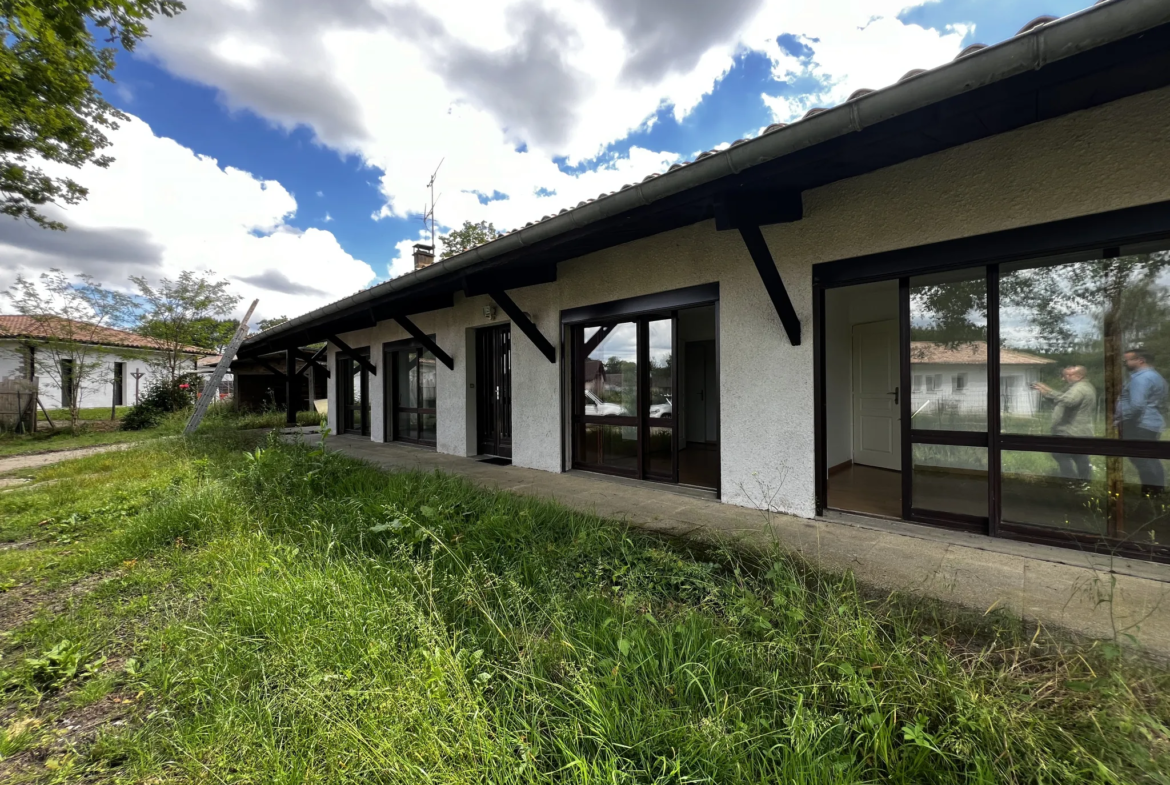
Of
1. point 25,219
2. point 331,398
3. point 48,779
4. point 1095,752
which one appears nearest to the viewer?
point 1095,752

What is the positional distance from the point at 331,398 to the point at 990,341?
12984 millimetres

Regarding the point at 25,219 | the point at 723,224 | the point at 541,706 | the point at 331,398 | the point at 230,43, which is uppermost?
the point at 230,43

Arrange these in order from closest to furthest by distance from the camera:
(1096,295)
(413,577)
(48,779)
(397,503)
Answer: (48,779) → (413,577) → (1096,295) → (397,503)

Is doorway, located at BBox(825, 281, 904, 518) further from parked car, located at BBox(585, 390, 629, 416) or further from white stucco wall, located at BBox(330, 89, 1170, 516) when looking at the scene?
parked car, located at BBox(585, 390, 629, 416)

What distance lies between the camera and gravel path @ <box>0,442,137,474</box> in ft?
23.9

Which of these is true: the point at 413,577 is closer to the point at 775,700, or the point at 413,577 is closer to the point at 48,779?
the point at 48,779

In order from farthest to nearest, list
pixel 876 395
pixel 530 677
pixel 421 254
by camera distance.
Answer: pixel 421 254 → pixel 876 395 → pixel 530 677

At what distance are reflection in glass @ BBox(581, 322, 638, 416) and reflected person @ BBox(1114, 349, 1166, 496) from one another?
379 centimetres

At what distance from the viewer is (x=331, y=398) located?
38.8 ft

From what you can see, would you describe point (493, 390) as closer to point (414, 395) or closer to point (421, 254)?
point (414, 395)

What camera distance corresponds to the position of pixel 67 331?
12.2 m

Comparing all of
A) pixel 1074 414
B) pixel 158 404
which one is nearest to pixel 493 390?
pixel 1074 414

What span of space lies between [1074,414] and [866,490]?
2078 mm

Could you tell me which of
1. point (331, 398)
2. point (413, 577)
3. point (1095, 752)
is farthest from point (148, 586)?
point (331, 398)
